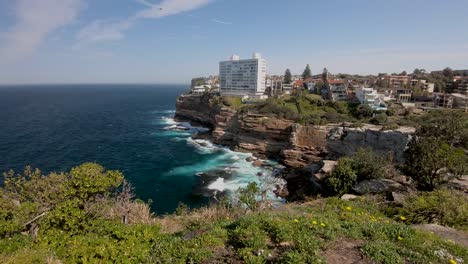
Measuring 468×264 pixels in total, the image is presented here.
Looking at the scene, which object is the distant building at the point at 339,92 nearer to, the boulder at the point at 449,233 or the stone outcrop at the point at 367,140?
the stone outcrop at the point at 367,140

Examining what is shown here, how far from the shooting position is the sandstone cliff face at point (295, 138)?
34.2 m

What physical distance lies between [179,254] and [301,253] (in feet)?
9.00

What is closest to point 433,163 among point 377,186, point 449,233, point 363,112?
point 377,186

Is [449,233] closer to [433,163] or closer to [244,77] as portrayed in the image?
[433,163]

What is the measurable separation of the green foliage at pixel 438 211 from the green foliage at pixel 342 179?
31.0 ft

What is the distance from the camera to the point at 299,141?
39.5 metres

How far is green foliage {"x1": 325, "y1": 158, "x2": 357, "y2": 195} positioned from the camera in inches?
806

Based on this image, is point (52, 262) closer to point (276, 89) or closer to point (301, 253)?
point (301, 253)

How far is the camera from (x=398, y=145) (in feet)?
107

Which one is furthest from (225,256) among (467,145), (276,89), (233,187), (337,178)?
(276,89)

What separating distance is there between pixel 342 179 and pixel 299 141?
18527 mm

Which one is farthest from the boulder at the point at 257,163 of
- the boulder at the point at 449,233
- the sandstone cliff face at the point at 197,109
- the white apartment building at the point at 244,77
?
the white apartment building at the point at 244,77

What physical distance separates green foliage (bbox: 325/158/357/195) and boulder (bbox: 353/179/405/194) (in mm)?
1105

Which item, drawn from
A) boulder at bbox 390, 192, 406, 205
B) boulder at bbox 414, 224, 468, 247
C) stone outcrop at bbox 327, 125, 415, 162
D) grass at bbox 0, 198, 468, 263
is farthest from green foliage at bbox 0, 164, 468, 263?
stone outcrop at bbox 327, 125, 415, 162
